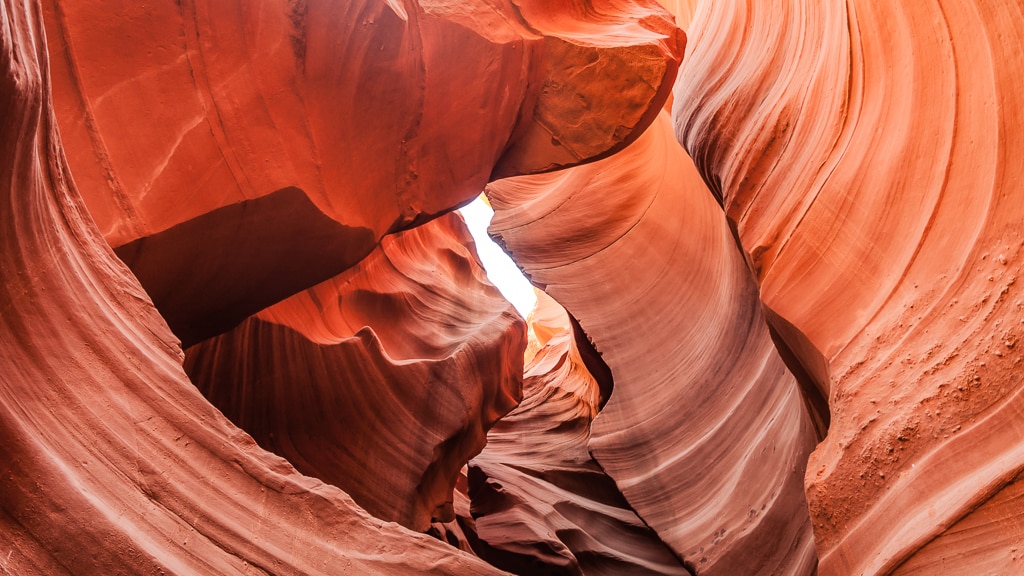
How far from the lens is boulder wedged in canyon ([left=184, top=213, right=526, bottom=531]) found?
440 cm

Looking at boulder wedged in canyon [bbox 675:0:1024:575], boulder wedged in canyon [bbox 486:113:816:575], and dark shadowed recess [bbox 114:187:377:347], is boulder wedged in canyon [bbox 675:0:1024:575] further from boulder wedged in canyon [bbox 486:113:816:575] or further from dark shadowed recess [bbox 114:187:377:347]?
dark shadowed recess [bbox 114:187:377:347]

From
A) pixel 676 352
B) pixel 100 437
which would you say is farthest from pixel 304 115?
pixel 676 352

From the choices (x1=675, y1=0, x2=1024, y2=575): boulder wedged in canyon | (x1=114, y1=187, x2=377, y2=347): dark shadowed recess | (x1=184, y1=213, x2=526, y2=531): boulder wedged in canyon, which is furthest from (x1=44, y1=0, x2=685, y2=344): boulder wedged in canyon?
(x1=675, y1=0, x2=1024, y2=575): boulder wedged in canyon

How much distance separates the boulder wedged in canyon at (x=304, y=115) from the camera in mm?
2629

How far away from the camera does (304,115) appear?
3148 mm

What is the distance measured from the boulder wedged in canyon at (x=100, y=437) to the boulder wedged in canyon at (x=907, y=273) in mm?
1227

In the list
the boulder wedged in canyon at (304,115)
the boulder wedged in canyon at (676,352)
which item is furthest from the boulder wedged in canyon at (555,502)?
the boulder wedged in canyon at (304,115)

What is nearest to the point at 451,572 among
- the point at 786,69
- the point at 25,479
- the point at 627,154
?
the point at 25,479

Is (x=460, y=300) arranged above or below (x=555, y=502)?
above

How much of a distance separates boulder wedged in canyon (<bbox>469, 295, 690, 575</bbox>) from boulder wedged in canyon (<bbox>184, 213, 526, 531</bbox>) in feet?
2.45

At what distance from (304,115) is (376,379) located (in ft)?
7.37

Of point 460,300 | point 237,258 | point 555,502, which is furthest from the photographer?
point 555,502

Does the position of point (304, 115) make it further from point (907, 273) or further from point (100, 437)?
point (907, 273)

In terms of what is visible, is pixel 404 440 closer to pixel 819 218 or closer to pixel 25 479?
pixel 819 218
